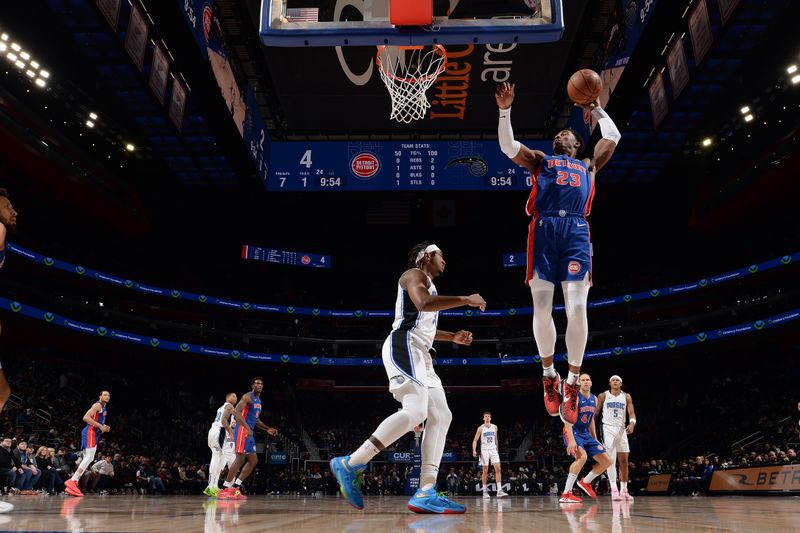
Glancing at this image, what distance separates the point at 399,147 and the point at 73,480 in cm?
1026

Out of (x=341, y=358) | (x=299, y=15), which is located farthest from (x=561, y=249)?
(x=341, y=358)

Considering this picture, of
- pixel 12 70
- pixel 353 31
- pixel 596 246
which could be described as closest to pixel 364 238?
pixel 596 246

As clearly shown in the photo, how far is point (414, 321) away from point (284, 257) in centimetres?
2475

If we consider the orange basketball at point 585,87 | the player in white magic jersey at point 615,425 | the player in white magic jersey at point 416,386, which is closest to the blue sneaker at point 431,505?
the player in white magic jersey at point 416,386

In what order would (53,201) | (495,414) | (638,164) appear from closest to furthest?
(638,164) < (53,201) < (495,414)

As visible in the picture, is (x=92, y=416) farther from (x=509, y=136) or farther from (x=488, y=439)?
(x=509, y=136)

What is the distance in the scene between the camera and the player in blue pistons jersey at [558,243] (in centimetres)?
513

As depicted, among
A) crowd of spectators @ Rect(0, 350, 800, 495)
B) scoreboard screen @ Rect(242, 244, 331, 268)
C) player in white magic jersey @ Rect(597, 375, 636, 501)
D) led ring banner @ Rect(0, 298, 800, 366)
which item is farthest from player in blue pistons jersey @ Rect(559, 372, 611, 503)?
scoreboard screen @ Rect(242, 244, 331, 268)

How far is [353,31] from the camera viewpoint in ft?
22.6

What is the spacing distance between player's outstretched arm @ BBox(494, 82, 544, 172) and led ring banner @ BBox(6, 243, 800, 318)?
2097 cm

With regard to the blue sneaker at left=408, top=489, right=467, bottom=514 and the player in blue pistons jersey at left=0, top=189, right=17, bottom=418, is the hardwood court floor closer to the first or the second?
the blue sneaker at left=408, top=489, right=467, bottom=514

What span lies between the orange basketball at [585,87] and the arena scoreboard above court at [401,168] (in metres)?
10.2

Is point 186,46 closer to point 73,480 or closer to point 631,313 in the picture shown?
point 73,480

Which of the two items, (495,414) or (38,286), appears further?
(495,414)
